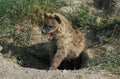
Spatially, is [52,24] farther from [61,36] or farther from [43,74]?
[43,74]

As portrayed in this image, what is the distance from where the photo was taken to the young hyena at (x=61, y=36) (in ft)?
29.7

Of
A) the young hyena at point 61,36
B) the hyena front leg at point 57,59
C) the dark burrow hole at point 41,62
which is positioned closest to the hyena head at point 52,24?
the young hyena at point 61,36

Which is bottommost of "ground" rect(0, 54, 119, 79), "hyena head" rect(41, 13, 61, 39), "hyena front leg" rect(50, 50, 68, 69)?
"hyena front leg" rect(50, 50, 68, 69)

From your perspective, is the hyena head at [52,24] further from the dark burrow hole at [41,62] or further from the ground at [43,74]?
the ground at [43,74]

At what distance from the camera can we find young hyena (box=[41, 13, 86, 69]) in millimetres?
9047

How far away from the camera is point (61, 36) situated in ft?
30.2

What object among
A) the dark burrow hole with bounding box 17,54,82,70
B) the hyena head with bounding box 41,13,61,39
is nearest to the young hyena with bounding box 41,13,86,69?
the hyena head with bounding box 41,13,61,39

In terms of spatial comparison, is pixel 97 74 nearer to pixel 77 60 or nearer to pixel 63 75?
pixel 63 75

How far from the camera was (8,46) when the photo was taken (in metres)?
9.66

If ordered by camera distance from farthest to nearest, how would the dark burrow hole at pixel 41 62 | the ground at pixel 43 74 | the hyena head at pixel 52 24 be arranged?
the dark burrow hole at pixel 41 62 → the hyena head at pixel 52 24 → the ground at pixel 43 74

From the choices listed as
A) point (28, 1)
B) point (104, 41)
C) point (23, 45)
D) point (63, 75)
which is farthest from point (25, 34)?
point (63, 75)

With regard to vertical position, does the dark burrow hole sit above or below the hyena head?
below

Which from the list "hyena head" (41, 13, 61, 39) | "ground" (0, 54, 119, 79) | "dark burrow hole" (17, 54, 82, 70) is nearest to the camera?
"ground" (0, 54, 119, 79)

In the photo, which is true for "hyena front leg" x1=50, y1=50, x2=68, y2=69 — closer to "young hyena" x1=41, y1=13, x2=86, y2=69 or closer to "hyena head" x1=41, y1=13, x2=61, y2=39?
"young hyena" x1=41, y1=13, x2=86, y2=69
